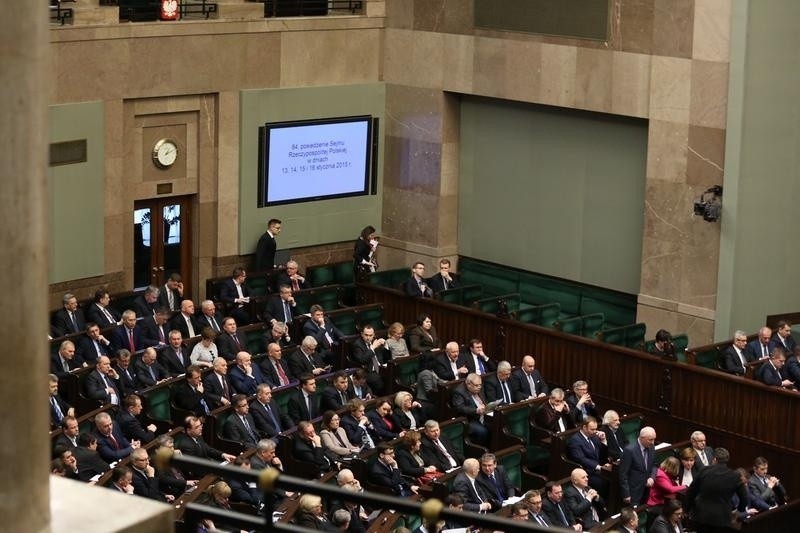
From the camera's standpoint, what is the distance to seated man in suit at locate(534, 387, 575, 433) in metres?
13.4

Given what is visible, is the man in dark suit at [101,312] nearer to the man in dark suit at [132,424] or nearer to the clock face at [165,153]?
the clock face at [165,153]

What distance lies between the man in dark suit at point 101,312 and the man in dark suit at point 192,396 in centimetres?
236

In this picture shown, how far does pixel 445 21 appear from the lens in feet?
61.8

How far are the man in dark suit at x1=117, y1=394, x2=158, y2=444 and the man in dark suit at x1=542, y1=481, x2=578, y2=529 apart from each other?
332cm

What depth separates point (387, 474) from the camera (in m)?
11.5

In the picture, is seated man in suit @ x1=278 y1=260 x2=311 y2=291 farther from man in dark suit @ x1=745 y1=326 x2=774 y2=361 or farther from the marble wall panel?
man in dark suit @ x1=745 y1=326 x2=774 y2=361

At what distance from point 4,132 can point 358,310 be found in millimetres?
13512

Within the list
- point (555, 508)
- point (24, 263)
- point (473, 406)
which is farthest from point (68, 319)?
point (24, 263)

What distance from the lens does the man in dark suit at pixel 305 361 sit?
46.7 feet

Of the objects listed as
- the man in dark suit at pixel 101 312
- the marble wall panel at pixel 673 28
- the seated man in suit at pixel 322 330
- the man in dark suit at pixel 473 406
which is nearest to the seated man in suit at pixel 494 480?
the man in dark suit at pixel 473 406

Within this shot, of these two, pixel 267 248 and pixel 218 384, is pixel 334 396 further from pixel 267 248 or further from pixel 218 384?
pixel 267 248

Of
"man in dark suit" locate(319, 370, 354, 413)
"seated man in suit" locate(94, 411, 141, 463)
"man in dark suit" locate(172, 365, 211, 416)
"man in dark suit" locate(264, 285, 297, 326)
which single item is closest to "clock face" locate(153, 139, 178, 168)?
"man in dark suit" locate(264, 285, 297, 326)

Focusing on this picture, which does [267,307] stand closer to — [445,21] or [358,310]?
[358,310]

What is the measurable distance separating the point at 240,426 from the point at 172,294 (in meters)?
4.08
